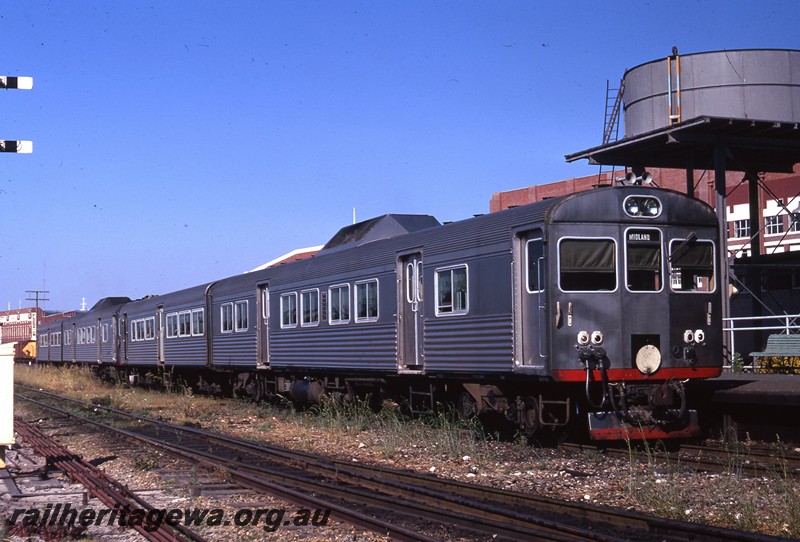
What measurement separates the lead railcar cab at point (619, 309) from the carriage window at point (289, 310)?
345 inches

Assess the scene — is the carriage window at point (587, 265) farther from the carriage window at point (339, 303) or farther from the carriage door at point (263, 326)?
the carriage door at point (263, 326)

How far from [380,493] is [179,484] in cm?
261

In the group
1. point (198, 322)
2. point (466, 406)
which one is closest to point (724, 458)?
point (466, 406)

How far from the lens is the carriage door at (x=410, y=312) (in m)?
15.2

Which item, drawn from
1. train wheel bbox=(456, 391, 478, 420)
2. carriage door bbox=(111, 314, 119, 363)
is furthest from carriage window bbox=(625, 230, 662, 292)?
carriage door bbox=(111, 314, 119, 363)

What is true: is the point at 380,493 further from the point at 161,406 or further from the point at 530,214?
the point at 161,406

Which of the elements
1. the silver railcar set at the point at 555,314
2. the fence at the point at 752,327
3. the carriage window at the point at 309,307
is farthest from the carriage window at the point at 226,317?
the fence at the point at 752,327

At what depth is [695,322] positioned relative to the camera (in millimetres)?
12555

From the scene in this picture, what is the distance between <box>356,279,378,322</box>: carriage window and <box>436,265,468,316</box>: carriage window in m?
2.34

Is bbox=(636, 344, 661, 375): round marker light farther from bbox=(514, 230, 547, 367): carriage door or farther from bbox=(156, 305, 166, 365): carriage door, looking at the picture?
bbox=(156, 305, 166, 365): carriage door

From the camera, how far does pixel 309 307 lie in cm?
1981

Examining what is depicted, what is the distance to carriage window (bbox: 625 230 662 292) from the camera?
12.3 meters

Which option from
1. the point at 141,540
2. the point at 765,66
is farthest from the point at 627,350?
the point at 765,66

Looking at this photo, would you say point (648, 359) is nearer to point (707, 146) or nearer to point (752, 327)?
point (752, 327)
